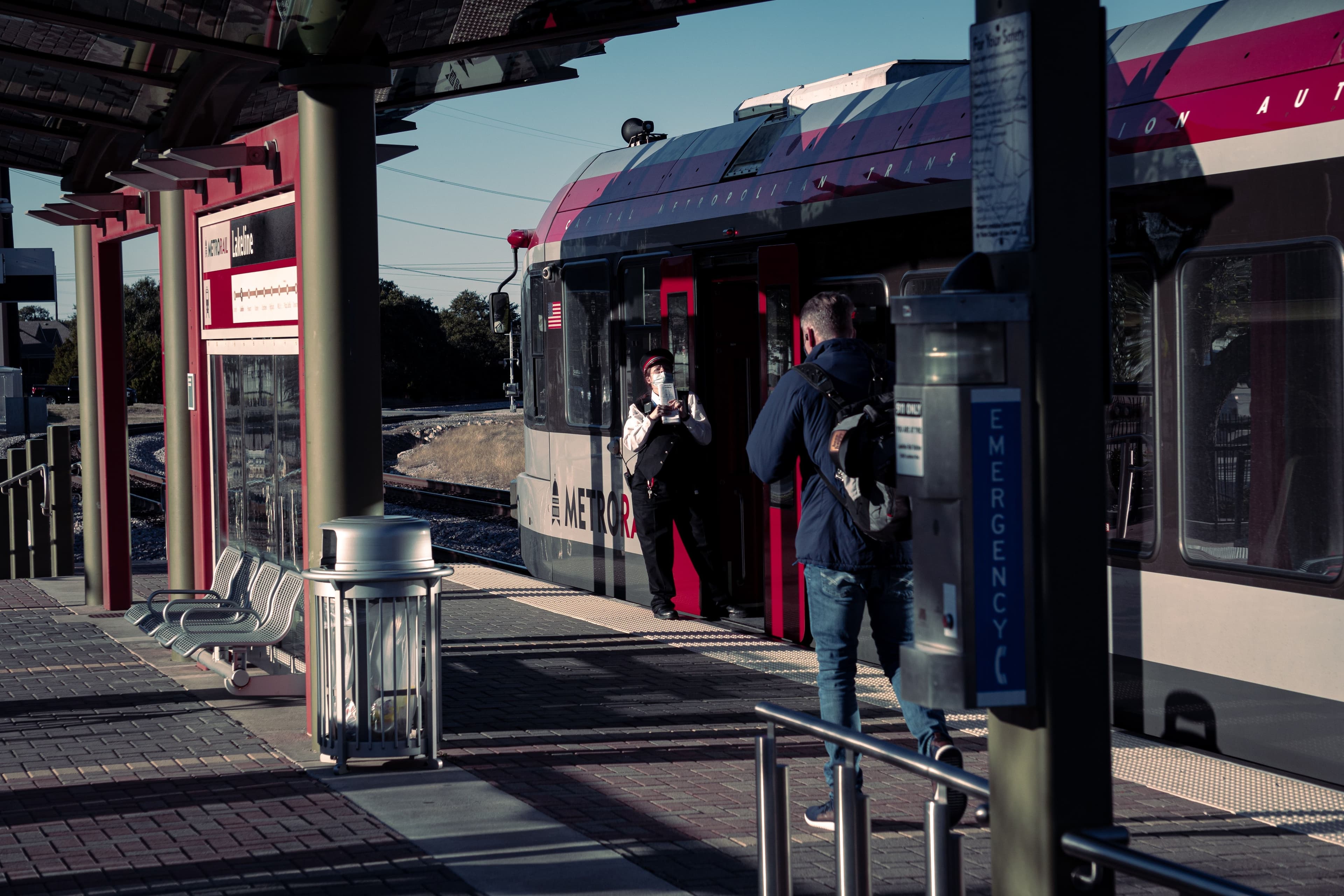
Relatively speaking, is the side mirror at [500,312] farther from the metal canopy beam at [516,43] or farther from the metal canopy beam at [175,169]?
the metal canopy beam at [516,43]

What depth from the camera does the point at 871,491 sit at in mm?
5031

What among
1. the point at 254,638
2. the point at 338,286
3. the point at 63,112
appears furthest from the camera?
the point at 63,112

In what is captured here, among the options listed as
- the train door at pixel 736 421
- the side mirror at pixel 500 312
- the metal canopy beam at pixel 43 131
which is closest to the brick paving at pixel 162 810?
the train door at pixel 736 421

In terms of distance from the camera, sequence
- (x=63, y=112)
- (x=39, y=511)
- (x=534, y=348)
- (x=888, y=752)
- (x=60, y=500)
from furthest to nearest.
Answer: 1. (x=39, y=511)
2. (x=60, y=500)
3. (x=534, y=348)
4. (x=63, y=112)
5. (x=888, y=752)

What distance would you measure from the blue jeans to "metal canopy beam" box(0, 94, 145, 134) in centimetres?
639

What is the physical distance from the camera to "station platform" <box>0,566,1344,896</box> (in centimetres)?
498

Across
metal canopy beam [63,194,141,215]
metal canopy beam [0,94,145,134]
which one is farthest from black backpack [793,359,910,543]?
metal canopy beam [63,194,141,215]

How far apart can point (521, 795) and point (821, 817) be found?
48.6 inches

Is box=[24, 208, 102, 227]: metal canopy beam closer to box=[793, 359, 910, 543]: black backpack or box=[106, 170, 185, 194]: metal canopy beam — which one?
box=[106, 170, 185, 194]: metal canopy beam

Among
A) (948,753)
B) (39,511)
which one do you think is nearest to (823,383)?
(948,753)

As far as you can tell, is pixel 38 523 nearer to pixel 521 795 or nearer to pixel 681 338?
pixel 681 338

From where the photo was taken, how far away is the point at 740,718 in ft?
24.3

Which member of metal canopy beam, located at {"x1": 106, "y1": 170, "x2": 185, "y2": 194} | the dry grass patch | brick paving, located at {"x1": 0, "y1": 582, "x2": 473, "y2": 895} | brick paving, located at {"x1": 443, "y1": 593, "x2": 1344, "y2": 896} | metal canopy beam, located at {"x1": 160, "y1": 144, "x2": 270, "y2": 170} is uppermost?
metal canopy beam, located at {"x1": 106, "y1": 170, "x2": 185, "y2": 194}

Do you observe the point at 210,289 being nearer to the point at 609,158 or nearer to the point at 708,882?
the point at 609,158
